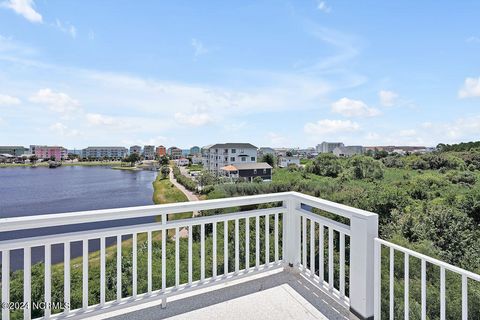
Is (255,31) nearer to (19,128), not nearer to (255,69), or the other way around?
(255,69)

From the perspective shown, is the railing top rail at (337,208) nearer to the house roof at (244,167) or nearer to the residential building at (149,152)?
the house roof at (244,167)

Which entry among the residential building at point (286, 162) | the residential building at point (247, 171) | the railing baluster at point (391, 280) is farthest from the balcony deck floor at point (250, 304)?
the residential building at point (286, 162)

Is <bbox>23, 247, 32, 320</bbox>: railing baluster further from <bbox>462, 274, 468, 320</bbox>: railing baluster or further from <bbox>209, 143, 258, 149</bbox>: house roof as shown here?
<bbox>209, 143, 258, 149</bbox>: house roof

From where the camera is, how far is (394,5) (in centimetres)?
559

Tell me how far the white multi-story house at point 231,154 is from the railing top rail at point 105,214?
34839 millimetres

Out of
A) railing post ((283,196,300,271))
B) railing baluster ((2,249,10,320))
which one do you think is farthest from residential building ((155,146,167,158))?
railing baluster ((2,249,10,320))

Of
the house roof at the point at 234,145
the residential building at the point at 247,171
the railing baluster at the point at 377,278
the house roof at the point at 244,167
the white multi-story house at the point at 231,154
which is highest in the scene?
the house roof at the point at 234,145

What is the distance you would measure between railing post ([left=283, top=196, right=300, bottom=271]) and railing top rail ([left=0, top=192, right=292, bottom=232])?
0.32m

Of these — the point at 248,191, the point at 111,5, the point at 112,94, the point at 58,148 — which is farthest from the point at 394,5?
the point at 58,148

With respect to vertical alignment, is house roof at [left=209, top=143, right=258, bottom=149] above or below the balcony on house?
above

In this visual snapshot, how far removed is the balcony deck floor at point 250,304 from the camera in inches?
71.9

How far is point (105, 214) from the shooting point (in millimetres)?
1651

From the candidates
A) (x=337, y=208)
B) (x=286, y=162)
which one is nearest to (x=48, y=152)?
(x=286, y=162)

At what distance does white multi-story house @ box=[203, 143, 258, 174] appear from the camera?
37.3 metres
